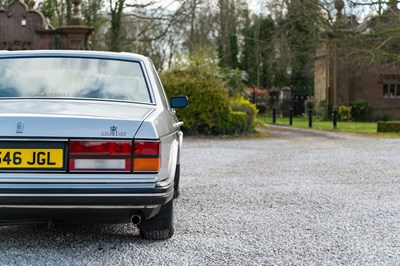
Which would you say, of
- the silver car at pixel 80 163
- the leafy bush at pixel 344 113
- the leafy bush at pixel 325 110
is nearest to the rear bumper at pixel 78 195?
the silver car at pixel 80 163

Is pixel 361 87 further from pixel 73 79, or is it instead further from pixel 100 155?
pixel 100 155

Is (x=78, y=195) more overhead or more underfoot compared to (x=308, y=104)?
more underfoot

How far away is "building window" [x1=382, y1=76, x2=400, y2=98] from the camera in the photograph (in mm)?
37156

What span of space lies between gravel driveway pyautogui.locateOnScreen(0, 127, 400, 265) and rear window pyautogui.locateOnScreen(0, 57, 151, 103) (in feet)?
3.86

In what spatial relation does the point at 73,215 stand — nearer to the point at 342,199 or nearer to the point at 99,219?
the point at 99,219

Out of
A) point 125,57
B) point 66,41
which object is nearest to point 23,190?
point 125,57

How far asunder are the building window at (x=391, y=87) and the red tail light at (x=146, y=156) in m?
35.6

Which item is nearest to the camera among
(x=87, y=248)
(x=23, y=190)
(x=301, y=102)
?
(x=23, y=190)

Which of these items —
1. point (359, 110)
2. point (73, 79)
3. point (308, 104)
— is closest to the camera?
point (73, 79)

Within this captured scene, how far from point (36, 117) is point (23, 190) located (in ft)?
1.64

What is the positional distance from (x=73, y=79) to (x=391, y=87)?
3584 centimetres

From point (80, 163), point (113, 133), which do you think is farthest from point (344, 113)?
point (80, 163)

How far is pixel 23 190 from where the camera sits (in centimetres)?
361

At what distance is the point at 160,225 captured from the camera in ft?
14.1
